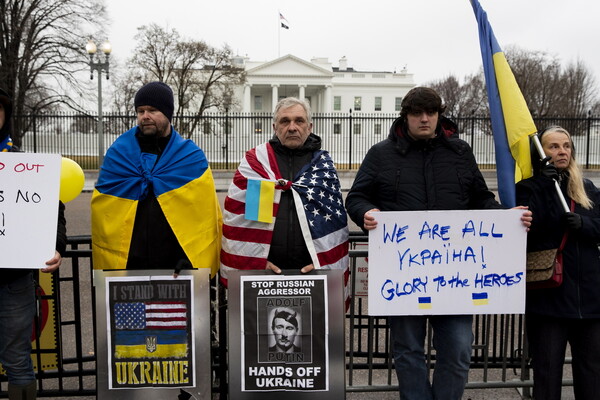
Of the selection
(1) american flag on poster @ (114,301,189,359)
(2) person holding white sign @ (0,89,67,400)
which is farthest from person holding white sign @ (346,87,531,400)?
(2) person holding white sign @ (0,89,67,400)

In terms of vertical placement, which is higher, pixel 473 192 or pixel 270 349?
pixel 473 192

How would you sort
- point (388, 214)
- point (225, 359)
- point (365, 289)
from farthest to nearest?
point (365, 289) < point (225, 359) < point (388, 214)

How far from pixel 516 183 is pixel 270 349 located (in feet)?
6.10

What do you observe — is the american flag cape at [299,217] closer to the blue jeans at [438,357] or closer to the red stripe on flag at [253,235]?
the red stripe on flag at [253,235]

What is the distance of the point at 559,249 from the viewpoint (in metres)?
2.86

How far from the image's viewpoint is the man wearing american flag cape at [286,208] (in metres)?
2.97

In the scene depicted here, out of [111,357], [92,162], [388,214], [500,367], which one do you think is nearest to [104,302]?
[111,357]

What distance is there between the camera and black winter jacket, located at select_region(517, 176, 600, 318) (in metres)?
2.80

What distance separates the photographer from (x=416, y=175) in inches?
113

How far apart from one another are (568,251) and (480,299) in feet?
1.87

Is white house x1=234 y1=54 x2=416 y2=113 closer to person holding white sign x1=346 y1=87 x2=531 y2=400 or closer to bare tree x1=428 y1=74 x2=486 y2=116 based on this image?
bare tree x1=428 y1=74 x2=486 y2=116

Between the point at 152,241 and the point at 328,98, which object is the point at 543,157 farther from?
the point at 328,98

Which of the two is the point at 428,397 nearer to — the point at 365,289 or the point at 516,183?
the point at 365,289

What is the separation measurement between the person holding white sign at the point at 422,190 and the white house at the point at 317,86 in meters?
58.0
